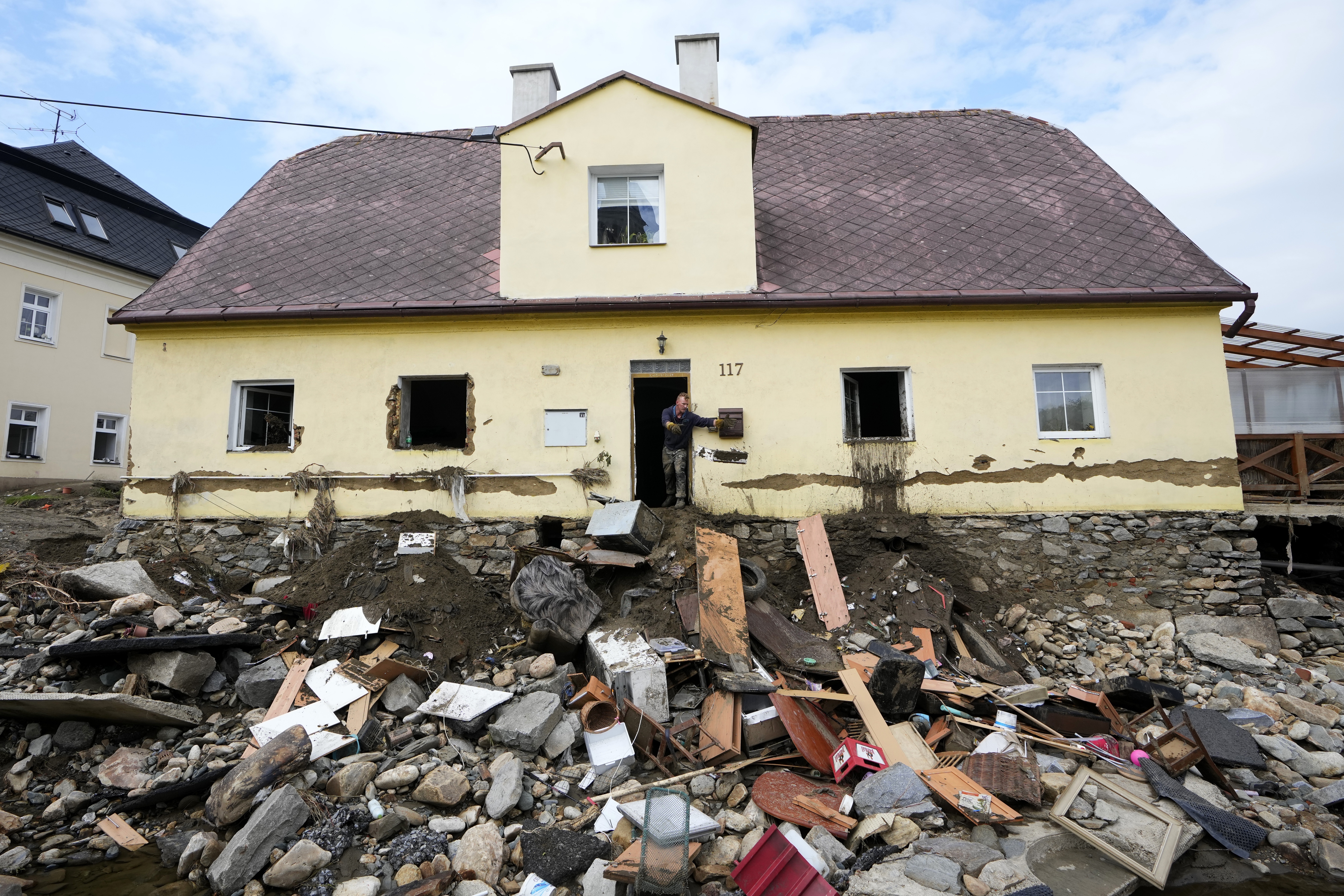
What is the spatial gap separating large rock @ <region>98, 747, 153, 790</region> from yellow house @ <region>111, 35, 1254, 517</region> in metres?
3.83

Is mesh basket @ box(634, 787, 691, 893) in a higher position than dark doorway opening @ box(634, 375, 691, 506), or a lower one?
lower

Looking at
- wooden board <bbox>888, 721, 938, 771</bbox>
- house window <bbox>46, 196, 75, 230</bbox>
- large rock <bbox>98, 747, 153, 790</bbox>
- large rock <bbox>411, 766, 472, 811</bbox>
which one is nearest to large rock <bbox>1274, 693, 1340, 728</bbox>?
wooden board <bbox>888, 721, 938, 771</bbox>

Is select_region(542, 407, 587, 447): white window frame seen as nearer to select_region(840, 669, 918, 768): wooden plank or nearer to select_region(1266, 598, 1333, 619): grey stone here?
select_region(840, 669, 918, 768): wooden plank

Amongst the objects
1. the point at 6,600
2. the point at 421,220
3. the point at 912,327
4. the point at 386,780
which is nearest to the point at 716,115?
the point at 912,327

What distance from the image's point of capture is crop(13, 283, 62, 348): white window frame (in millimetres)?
16328

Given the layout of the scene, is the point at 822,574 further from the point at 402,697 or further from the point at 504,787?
the point at 402,697

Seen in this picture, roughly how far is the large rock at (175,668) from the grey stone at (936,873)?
18.7 ft

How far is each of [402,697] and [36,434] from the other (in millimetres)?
17487

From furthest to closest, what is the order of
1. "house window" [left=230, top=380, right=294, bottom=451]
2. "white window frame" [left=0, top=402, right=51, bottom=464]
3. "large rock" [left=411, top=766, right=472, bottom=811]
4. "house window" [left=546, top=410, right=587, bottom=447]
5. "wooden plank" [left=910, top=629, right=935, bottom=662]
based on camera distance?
1. "white window frame" [left=0, top=402, right=51, bottom=464]
2. "house window" [left=230, top=380, right=294, bottom=451]
3. "house window" [left=546, top=410, right=587, bottom=447]
4. "wooden plank" [left=910, top=629, right=935, bottom=662]
5. "large rock" [left=411, top=766, right=472, bottom=811]

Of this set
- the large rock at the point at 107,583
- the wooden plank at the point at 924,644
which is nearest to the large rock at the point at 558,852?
the wooden plank at the point at 924,644

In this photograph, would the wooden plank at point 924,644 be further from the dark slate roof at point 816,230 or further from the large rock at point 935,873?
the dark slate roof at point 816,230

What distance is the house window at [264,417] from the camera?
8953 millimetres

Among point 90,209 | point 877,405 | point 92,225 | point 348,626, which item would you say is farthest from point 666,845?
point 90,209

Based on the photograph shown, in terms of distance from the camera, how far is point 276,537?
8484mm
